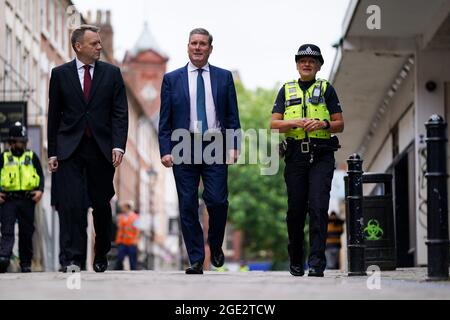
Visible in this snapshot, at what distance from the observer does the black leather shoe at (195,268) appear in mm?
12727

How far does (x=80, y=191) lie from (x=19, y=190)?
16.4ft

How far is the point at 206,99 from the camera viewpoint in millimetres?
13266

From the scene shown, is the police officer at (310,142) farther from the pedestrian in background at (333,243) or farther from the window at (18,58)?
the window at (18,58)

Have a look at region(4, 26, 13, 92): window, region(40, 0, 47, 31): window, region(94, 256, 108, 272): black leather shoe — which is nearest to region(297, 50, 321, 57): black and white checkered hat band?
region(94, 256, 108, 272): black leather shoe

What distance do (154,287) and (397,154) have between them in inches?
786

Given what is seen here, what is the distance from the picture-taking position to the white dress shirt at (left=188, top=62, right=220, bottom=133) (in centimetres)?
1322

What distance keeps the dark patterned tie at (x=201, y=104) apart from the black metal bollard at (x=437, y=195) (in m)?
2.92

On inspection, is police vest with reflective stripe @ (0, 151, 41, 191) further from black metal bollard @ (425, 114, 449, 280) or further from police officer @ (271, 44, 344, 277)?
black metal bollard @ (425, 114, 449, 280)

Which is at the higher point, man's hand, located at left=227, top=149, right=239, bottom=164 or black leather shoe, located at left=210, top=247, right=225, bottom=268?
man's hand, located at left=227, top=149, right=239, bottom=164

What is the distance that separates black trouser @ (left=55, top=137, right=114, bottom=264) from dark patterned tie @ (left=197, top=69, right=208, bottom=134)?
0.96m

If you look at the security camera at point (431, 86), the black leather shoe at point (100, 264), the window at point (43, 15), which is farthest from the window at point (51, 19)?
the black leather shoe at point (100, 264)

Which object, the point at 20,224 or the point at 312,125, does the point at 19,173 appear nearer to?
the point at 20,224

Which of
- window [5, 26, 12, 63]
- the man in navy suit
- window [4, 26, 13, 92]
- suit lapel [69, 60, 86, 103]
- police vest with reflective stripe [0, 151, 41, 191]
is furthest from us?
window [5, 26, 12, 63]

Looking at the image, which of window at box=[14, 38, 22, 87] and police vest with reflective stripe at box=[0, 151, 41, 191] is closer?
police vest with reflective stripe at box=[0, 151, 41, 191]
